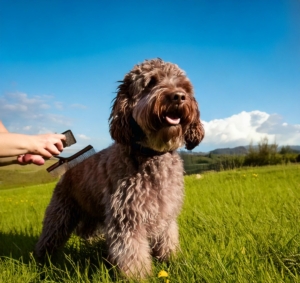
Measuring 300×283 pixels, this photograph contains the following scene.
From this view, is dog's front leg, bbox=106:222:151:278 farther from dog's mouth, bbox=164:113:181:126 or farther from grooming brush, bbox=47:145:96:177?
dog's mouth, bbox=164:113:181:126

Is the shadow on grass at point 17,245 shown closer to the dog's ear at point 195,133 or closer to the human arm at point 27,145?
the human arm at point 27,145

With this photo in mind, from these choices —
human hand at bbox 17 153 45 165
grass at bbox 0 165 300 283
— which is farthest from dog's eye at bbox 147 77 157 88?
grass at bbox 0 165 300 283

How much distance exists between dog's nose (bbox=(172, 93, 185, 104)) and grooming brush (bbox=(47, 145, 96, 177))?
4.86 feet

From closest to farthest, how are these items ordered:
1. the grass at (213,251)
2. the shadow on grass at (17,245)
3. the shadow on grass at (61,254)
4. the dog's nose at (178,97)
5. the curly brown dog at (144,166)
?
1. the grass at (213,251)
2. the dog's nose at (178,97)
3. the curly brown dog at (144,166)
4. the shadow on grass at (61,254)
5. the shadow on grass at (17,245)

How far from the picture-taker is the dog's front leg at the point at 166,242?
4.70 m

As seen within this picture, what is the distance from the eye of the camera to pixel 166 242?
15.5 ft

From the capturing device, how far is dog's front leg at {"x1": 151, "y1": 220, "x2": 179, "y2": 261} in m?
4.70

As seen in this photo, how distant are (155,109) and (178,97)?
0.29 metres

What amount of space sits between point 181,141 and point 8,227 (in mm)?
5026

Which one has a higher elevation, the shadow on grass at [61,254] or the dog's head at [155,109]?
the dog's head at [155,109]

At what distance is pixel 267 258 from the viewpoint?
3547 millimetres

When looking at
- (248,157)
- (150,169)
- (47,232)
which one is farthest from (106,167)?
(248,157)

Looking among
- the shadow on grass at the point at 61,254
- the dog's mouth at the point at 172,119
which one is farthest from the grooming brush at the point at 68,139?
the shadow on grass at the point at 61,254

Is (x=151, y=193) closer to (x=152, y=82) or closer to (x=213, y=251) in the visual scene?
(x=213, y=251)
